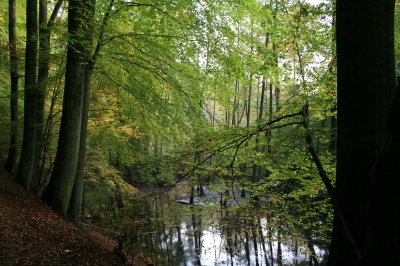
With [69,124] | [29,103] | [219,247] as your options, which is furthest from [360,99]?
[219,247]

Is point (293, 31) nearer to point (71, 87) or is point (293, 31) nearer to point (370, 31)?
point (370, 31)

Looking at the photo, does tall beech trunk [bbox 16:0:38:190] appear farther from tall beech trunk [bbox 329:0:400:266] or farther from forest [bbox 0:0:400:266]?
tall beech trunk [bbox 329:0:400:266]

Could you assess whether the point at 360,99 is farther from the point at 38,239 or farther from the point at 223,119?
the point at 223,119

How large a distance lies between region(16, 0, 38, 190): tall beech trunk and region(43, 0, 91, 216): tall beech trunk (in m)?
2.22

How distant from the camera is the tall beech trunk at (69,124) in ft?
21.2

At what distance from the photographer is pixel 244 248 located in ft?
32.9

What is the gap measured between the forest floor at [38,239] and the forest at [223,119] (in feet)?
1.96

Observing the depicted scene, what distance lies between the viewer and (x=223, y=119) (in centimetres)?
827

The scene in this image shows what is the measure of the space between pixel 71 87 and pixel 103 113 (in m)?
2.99

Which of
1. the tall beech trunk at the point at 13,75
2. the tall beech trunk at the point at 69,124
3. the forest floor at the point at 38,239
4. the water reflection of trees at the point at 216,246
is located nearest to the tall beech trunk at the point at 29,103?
the tall beech trunk at the point at 13,75

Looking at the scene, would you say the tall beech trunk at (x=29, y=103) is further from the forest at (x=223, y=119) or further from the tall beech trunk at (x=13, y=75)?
the tall beech trunk at (x=13, y=75)

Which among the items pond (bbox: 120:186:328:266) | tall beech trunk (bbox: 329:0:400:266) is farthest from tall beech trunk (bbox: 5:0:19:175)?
tall beech trunk (bbox: 329:0:400:266)

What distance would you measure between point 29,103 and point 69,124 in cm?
264

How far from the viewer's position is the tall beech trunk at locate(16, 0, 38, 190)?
26.3 feet
